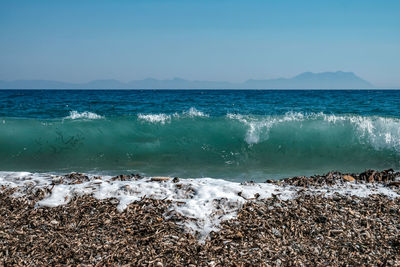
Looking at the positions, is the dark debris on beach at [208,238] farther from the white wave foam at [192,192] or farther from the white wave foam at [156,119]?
the white wave foam at [156,119]

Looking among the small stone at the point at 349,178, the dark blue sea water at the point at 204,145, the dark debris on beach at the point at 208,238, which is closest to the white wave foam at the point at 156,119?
the dark blue sea water at the point at 204,145

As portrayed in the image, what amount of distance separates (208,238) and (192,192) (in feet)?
3.93

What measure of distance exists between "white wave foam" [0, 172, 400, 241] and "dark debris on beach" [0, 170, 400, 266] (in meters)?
0.14

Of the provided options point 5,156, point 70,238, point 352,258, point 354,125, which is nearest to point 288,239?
point 352,258

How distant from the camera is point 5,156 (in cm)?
951

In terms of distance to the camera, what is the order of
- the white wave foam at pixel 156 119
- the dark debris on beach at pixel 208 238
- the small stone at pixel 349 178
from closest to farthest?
the dark debris on beach at pixel 208 238 < the small stone at pixel 349 178 < the white wave foam at pixel 156 119

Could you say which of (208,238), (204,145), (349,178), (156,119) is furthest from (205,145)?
(208,238)

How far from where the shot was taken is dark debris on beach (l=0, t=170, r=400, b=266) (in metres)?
3.38

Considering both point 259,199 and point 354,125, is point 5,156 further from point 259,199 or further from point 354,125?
point 354,125

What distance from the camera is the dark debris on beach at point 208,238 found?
338cm

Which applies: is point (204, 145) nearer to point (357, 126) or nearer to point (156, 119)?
point (156, 119)

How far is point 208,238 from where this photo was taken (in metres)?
3.74

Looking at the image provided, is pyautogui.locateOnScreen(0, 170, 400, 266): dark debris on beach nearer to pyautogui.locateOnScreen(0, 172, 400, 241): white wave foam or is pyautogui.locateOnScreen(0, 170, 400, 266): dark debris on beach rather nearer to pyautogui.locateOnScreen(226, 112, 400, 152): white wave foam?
pyautogui.locateOnScreen(0, 172, 400, 241): white wave foam

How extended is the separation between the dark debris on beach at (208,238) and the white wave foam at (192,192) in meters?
0.14
